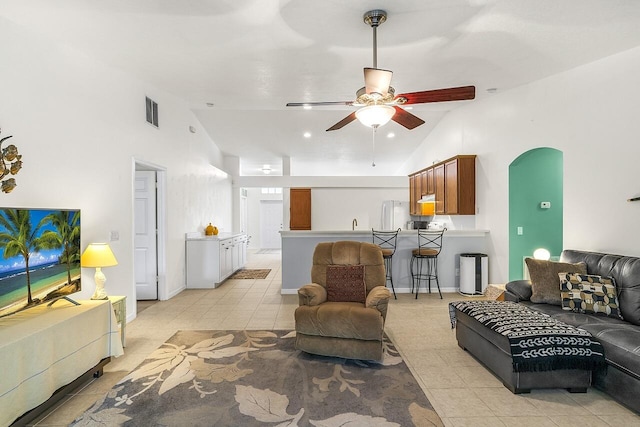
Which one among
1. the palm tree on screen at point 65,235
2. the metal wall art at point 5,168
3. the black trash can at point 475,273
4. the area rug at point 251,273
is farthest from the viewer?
the area rug at point 251,273

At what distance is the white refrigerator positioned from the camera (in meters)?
8.84

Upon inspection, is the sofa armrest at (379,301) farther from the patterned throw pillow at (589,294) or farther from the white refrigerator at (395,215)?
the white refrigerator at (395,215)

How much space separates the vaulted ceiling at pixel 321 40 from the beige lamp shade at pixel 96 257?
6.40 ft

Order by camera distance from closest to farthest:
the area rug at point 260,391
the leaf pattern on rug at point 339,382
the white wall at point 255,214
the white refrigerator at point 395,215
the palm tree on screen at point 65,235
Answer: the area rug at point 260,391 → the leaf pattern on rug at point 339,382 → the palm tree on screen at point 65,235 → the white refrigerator at point 395,215 → the white wall at point 255,214

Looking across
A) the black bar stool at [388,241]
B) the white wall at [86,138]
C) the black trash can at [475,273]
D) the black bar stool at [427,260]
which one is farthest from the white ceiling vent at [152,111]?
the black trash can at [475,273]

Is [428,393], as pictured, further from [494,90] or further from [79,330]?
[494,90]

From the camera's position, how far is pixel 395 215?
8.85 m

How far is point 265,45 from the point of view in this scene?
315cm

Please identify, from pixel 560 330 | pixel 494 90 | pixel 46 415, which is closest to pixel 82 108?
pixel 46 415

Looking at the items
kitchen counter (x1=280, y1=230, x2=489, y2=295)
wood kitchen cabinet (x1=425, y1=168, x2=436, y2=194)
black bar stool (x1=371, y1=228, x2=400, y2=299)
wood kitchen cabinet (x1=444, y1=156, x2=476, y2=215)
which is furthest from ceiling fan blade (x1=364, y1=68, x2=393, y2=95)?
wood kitchen cabinet (x1=425, y1=168, x2=436, y2=194)

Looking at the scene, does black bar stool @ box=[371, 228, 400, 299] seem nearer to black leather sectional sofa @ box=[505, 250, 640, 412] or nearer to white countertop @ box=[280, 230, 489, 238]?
white countertop @ box=[280, 230, 489, 238]

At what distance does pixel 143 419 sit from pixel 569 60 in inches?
198

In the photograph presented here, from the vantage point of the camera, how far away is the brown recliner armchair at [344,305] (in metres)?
2.70

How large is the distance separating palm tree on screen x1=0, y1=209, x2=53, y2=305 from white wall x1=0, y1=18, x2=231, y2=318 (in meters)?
0.23
